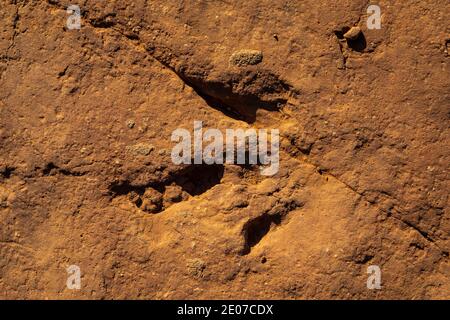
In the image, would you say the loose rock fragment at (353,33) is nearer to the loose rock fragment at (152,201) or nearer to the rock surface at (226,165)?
the rock surface at (226,165)

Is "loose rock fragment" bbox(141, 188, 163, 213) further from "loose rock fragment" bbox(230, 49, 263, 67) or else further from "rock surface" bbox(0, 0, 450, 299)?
"loose rock fragment" bbox(230, 49, 263, 67)

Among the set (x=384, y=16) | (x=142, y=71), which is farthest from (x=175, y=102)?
(x=384, y=16)

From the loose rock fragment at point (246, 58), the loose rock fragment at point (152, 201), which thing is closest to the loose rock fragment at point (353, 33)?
the loose rock fragment at point (246, 58)

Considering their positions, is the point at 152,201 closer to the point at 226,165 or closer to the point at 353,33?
the point at 226,165

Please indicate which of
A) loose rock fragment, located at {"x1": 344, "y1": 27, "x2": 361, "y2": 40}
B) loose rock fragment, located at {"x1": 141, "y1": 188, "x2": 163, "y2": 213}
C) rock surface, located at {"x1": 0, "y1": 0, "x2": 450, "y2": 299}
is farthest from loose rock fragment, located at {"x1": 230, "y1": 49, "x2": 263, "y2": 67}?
loose rock fragment, located at {"x1": 141, "y1": 188, "x2": 163, "y2": 213}

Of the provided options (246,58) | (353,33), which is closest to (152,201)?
(246,58)

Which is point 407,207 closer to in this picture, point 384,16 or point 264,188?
point 264,188
